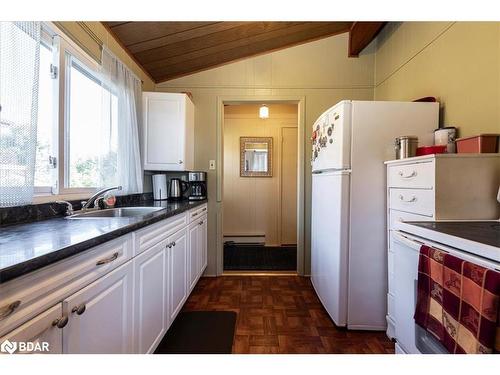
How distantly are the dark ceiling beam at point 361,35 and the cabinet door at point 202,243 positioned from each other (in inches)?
98.0

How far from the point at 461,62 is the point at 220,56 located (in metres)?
2.08

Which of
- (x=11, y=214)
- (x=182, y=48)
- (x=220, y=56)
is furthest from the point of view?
(x=220, y=56)

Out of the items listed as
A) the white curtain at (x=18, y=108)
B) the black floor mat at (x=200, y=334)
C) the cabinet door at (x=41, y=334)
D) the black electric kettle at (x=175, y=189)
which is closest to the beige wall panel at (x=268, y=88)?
the black electric kettle at (x=175, y=189)

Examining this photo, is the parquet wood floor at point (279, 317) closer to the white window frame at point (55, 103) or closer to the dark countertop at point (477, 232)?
the dark countertop at point (477, 232)

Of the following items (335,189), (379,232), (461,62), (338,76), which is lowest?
(379,232)

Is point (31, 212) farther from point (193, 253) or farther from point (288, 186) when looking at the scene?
point (288, 186)

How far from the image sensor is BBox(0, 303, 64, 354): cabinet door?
566 millimetres

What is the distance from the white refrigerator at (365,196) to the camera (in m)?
1.73

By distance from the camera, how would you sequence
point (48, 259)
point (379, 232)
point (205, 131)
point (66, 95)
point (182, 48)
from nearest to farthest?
point (48, 259), point (66, 95), point (379, 232), point (182, 48), point (205, 131)

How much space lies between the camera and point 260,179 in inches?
166

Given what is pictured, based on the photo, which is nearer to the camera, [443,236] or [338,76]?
[443,236]

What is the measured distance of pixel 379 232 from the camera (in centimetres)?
174

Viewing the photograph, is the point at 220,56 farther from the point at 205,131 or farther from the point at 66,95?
the point at 66,95
